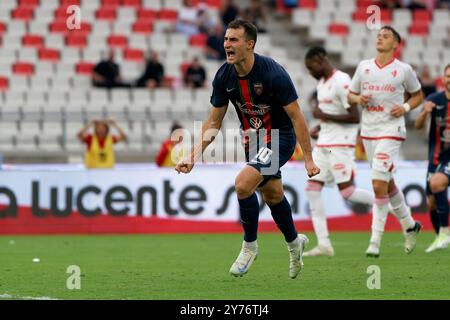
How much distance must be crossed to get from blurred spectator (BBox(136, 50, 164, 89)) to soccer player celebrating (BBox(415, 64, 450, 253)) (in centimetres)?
1124

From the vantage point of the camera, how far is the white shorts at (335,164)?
14.2 metres

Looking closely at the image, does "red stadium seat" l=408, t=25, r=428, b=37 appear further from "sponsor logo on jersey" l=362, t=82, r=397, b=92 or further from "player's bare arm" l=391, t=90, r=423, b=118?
"sponsor logo on jersey" l=362, t=82, r=397, b=92

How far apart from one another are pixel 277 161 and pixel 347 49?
58.9 ft

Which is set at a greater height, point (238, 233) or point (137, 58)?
point (137, 58)

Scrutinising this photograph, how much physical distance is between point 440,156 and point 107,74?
469 inches

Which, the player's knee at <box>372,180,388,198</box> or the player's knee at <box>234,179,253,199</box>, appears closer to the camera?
the player's knee at <box>234,179,253,199</box>

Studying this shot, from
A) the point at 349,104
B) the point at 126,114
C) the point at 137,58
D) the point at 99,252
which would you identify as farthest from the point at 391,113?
the point at 137,58

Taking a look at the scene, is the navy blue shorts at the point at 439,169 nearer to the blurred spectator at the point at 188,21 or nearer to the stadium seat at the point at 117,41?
the stadium seat at the point at 117,41

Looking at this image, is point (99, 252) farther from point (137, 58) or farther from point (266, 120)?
point (137, 58)

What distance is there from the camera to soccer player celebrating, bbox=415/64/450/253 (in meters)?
14.1

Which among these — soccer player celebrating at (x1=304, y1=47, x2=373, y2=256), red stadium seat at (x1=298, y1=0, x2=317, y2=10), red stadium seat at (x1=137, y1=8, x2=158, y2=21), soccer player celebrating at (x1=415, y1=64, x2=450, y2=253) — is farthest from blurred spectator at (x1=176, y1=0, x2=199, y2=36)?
soccer player celebrating at (x1=415, y1=64, x2=450, y2=253)

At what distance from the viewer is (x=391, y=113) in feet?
43.5

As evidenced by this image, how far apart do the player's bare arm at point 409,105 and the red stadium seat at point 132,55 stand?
44.5 feet
